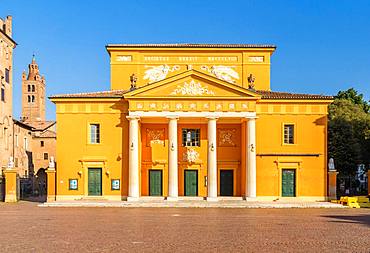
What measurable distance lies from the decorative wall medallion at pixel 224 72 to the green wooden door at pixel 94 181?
36.2 feet

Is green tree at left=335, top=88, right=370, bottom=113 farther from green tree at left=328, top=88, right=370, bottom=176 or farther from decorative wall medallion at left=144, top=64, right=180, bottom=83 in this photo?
decorative wall medallion at left=144, top=64, right=180, bottom=83

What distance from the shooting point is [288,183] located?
3994 centimetres

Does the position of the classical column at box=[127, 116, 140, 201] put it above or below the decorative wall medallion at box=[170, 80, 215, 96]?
below

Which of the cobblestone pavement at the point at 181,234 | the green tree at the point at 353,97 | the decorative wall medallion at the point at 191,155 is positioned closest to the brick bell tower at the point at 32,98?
the green tree at the point at 353,97

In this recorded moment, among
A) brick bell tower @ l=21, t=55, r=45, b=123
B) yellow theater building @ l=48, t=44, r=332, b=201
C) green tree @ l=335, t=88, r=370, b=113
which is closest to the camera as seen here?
yellow theater building @ l=48, t=44, r=332, b=201

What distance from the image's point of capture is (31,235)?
18.4 meters

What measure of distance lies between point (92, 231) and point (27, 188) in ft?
129

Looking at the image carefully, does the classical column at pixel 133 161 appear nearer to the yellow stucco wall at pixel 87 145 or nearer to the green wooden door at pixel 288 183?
the yellow stucco wall at pixel 87 145

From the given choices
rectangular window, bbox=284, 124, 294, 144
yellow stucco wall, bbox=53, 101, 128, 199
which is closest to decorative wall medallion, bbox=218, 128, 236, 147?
rectangular window, bbox=284, 124, 294, 144

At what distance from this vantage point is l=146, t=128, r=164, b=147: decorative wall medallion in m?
41.5

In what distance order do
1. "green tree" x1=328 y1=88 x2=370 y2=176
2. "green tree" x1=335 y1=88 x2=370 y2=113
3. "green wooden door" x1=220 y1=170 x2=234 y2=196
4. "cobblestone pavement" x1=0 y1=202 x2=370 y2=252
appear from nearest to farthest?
"cobblestone pavement" x1=0 y1=202 x2=370 y2=252, "green wooden door" x1=220 y1=170 x2=234 y2=196, "green tree" x1=328 y1=88 x2=370 y2=176, "green tree" x1=335 y1=88 x2=370 y2=113

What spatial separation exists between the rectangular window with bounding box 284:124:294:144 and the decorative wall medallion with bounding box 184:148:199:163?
652 centimetres

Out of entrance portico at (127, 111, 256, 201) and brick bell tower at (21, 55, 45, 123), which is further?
brick bell tower at (21, 55, 45, 123)

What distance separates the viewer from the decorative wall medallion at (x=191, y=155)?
41.5 meters
